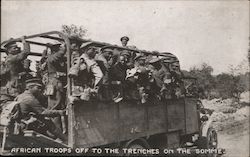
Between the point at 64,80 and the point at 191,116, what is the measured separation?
8.50 feet

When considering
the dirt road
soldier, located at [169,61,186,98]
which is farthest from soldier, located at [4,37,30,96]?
the dirt road

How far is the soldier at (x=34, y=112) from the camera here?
12.9ft

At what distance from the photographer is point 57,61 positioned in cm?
426

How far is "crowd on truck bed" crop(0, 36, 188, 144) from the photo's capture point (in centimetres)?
396

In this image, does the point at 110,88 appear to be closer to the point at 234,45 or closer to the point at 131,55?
the point at 131,55

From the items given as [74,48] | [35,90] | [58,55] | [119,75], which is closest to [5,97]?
[35,90]

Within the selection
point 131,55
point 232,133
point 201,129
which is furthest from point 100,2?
point 232,133

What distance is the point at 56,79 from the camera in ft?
14.0

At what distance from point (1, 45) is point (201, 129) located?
12.2ft

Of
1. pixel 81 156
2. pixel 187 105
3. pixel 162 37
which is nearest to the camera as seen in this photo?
pixel 81 156

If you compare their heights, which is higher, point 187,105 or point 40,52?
point 40,52

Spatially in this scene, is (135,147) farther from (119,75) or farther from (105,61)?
(105,61)

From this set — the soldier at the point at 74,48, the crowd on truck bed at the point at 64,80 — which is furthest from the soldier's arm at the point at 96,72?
the soldier at the point at 74,48

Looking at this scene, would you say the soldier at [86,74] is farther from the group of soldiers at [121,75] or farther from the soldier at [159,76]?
the soldier at [159,76]
